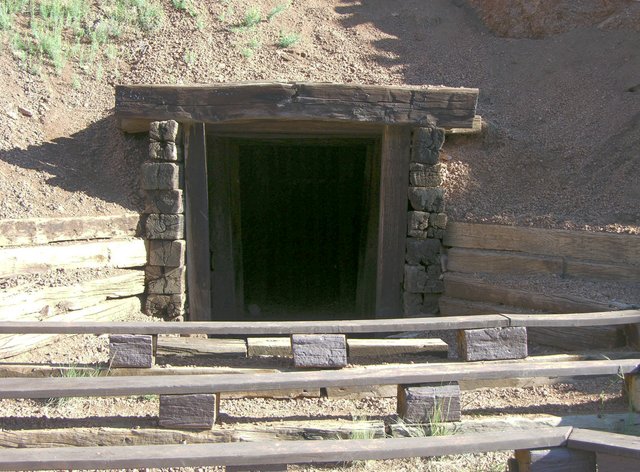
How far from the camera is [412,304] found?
7281 millimetres

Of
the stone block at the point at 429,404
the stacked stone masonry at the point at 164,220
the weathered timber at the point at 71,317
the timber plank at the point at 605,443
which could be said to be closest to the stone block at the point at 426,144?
the stacked stone masonry at the point at 164,220

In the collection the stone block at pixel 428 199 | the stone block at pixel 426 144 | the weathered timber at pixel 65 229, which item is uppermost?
the stone block at pixel 426 144

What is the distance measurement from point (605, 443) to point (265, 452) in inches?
61.3

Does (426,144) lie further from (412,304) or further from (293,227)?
(293,227)

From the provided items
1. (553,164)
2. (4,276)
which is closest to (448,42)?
(553,164)

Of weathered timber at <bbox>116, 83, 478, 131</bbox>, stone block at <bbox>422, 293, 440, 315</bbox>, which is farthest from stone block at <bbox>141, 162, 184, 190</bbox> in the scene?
stone block at <bbox>422, 293, 440, 315</bbox>

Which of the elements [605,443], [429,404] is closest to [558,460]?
[605,443]

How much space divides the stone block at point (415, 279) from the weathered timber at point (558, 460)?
377cm

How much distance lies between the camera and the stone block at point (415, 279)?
7.23 metres

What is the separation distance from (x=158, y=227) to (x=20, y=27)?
12.6 ft

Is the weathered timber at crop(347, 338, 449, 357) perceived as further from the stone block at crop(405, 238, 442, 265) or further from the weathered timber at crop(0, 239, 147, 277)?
the weathered timber at crop(0, 239, 147, 277)

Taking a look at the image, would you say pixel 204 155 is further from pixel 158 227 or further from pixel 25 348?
pixel 25 348

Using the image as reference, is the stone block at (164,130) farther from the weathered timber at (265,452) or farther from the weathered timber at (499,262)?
the weathered timber at (265,452)

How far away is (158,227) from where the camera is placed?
279 inches
